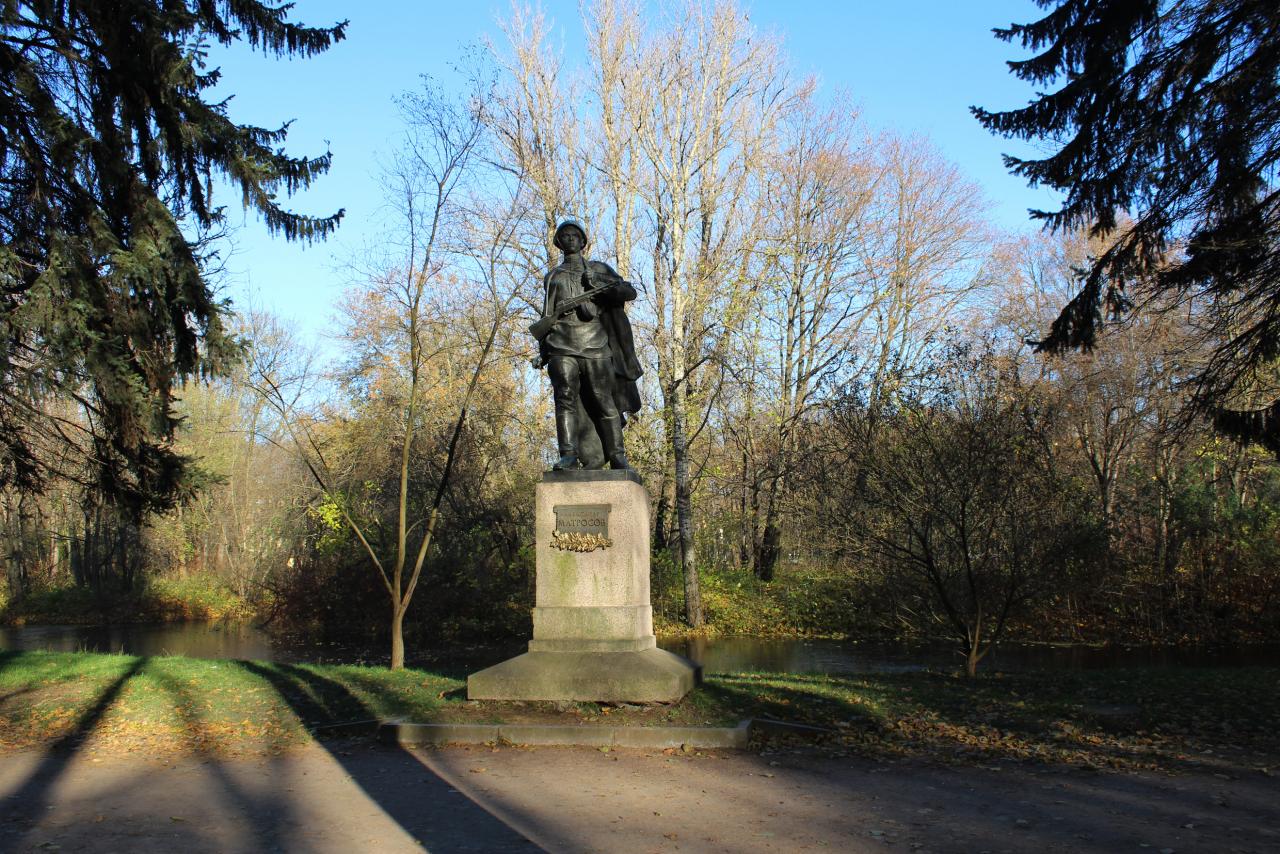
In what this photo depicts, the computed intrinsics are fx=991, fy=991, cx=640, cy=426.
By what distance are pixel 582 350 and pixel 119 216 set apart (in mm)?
6577

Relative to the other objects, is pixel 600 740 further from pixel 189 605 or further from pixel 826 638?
pixel 189 605

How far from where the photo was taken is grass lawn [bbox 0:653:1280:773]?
25.9 ft

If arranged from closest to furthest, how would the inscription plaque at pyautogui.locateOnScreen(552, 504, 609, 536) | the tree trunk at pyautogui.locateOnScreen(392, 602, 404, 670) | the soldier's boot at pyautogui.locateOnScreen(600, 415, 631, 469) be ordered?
the inscription plaque at pyautogui.locateOnScreen(552, 504, 609, 536), the soldier's boot at pyautogui.locateOnScreen(600, 415, 631, 469), the tree trunk at pyautogui.locateOnScreen(392, 602, 404, 670)

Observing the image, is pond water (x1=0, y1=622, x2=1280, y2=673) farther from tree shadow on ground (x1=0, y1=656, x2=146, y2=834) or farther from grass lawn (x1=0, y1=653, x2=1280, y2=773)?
tree shadow on ground (x1=0, y1=656, x2=146, y2=834)

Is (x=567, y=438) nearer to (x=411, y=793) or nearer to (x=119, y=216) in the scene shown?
(x=411, y=793)

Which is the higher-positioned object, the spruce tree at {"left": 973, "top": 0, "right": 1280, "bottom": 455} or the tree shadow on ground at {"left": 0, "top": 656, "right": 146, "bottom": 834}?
the spruce tree at {"left": 973, "top": 0, "right": 1280, "bottom": 455}

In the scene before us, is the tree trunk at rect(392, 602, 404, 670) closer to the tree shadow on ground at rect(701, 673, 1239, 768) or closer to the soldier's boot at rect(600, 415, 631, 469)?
the tree shadow on ground at rect(701, 673, 1239, 768)

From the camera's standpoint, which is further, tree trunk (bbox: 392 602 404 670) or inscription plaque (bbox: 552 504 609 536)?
tree trunk (bbox: 392 602 404 670)

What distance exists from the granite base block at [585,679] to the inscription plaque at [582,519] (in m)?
1.07

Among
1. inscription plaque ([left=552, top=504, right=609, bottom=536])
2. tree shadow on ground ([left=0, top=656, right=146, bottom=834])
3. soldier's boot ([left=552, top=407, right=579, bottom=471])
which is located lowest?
tree shadow on ground ([left=0, top=656, right=146, bottom=834])

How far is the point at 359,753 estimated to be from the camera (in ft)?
25.6

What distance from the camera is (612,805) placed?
609cm

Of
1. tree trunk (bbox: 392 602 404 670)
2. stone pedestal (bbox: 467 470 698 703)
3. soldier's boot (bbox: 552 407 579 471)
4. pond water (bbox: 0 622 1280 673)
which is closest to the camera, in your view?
stone pedestal (bbox: 467 470 698 703)

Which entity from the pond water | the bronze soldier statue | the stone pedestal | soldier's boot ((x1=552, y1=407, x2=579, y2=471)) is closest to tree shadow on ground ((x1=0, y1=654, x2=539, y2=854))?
the stone pedestal
